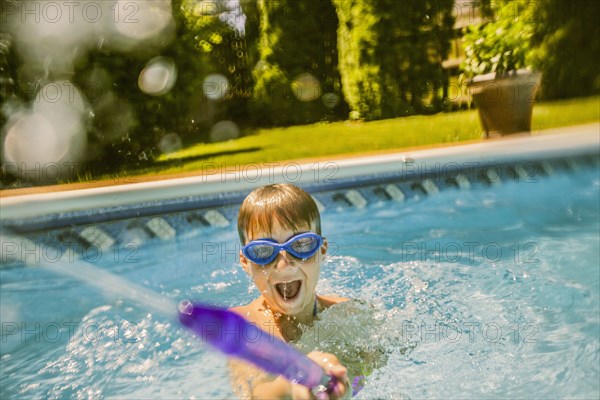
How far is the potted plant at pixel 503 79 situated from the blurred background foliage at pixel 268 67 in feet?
1.98

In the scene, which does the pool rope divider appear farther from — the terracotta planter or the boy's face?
the boy's face

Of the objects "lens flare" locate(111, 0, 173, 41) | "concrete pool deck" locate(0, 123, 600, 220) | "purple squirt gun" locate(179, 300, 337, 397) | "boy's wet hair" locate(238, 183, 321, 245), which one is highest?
"lens flare" locate(111, 0, 173, 41)

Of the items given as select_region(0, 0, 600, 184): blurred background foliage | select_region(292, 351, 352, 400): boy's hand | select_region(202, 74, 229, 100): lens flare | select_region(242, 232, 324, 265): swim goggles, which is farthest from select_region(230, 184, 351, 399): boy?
select_region(202, 74, 229, 100): lens flare

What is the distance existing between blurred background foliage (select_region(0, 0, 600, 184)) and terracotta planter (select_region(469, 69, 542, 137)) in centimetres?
125

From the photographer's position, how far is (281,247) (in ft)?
7.29

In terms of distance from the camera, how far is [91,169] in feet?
28.4

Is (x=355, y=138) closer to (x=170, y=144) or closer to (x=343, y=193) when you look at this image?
(x=170, y=144)

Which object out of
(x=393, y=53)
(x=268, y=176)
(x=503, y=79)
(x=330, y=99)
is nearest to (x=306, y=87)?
(x=330, y=99)

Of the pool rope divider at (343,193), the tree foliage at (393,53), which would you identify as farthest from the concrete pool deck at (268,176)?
the tree foliage at (393,53)

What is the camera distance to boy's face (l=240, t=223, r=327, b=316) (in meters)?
2.23

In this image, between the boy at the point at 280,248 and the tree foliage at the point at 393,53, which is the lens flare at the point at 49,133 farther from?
the boy at the point at 280,248

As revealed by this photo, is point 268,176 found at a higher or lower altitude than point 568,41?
lower

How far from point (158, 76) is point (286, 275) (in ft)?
23.8

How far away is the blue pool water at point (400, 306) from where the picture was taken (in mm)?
2805
